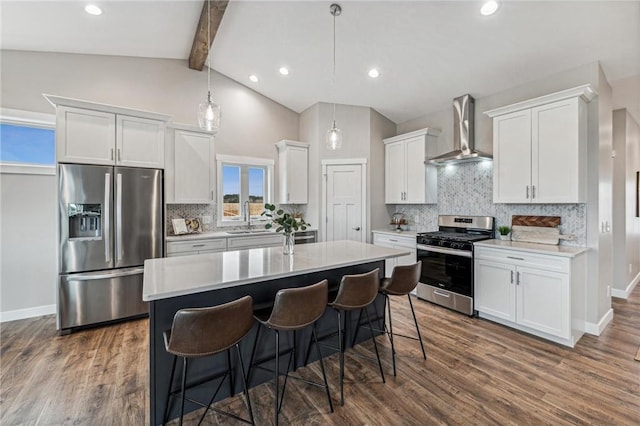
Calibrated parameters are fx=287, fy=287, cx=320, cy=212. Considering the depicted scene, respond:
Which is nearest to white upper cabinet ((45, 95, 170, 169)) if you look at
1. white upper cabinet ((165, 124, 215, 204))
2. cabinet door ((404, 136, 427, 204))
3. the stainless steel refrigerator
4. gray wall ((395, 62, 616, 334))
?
the stainless steel refrigerator

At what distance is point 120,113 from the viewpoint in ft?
11.3

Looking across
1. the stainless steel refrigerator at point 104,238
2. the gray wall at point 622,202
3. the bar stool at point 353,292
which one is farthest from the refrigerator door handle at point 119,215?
the gray wall at point 622,202

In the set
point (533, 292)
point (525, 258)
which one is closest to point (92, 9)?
point (525, 258)

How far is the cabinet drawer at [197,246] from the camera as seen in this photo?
3842 mm

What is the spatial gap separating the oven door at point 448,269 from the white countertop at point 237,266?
50.6 inches

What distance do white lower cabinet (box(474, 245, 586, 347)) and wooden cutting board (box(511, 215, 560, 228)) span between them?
0.51m

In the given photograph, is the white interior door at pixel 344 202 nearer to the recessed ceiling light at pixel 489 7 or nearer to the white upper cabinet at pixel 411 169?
the white upper cabinet at pixel 411 169

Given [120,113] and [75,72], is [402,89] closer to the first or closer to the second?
[120,113]

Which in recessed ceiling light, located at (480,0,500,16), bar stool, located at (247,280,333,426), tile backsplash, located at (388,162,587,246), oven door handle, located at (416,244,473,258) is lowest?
bar stool, located at (247,280,333,426)

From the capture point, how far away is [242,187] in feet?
16.5

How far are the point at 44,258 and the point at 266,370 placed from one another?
3.41 meters

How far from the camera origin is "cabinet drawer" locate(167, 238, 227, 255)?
151 inches

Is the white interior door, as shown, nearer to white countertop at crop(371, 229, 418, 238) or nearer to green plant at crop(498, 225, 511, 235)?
white countertop at crop(371, 229, 418, 238)

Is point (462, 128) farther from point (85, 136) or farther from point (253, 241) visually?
point (85, 136)
